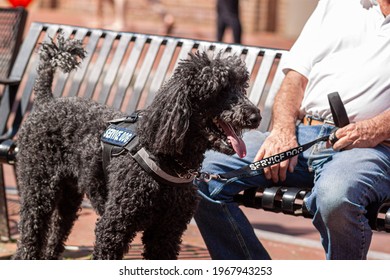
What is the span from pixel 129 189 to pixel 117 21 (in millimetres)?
12520

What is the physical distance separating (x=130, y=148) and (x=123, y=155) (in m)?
0.07

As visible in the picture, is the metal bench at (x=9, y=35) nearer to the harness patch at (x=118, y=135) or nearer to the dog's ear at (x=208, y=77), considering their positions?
the harness patch at (x=118, y=135)

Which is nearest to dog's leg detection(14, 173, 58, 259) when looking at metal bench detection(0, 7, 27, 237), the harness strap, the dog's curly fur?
Result: the dog's curly fur

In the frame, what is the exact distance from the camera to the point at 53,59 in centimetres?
483

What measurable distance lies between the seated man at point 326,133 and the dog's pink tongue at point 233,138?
539mm

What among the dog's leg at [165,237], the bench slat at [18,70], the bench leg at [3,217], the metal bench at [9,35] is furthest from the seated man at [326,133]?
the metal bench at [9,35]

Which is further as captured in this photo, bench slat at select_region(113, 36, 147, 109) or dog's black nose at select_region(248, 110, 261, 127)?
bench slat at select_region(113, 36, 147, 109)

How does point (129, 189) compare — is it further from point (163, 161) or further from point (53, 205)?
point (53, 205)

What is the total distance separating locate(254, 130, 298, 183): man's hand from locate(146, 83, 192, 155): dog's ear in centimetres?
84

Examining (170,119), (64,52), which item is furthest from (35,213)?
(170,119)

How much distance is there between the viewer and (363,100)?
14.9 ft

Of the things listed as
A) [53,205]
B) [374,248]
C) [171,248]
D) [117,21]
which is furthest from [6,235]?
[117,21]

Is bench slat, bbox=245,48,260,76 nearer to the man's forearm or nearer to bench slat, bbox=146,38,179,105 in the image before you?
bench slat, bbox=146,38,179,105

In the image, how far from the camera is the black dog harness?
13.4 feet
